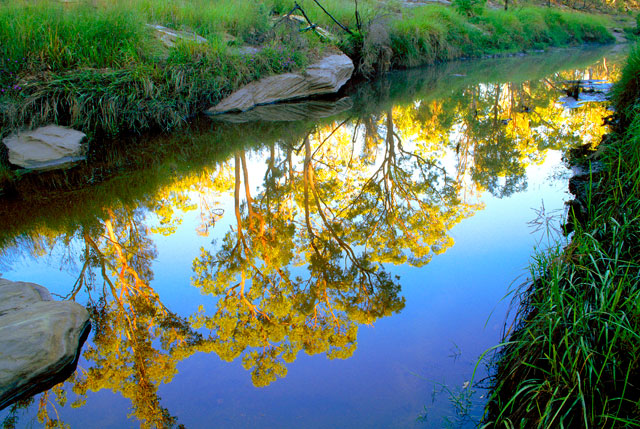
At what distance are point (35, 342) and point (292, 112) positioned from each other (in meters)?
7.01

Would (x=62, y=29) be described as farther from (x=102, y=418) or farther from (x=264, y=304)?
(x=102, y=418)

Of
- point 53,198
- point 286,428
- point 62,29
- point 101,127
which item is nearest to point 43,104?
point 101,127

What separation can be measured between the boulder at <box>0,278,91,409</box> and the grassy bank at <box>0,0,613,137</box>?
459 cm

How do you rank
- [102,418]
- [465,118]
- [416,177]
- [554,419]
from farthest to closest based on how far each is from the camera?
[465,118]
[416,177]
[102,418]
[554,419]

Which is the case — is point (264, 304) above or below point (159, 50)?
below

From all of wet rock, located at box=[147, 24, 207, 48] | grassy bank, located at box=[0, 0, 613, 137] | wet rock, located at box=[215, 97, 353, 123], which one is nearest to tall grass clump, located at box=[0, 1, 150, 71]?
grassy bank, located at box=[0, 0, 613, 137]

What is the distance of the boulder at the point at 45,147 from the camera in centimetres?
609

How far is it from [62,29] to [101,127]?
1823 mm

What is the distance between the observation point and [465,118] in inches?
322

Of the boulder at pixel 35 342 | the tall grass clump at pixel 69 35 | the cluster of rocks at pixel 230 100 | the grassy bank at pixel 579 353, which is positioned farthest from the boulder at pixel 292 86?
the grassy bank at pixel 579 353

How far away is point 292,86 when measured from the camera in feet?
31.7

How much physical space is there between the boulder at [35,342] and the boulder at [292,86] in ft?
20.1

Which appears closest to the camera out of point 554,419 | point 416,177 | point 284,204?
point 554,419

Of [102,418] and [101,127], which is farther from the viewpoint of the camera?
Result: [101,127]
